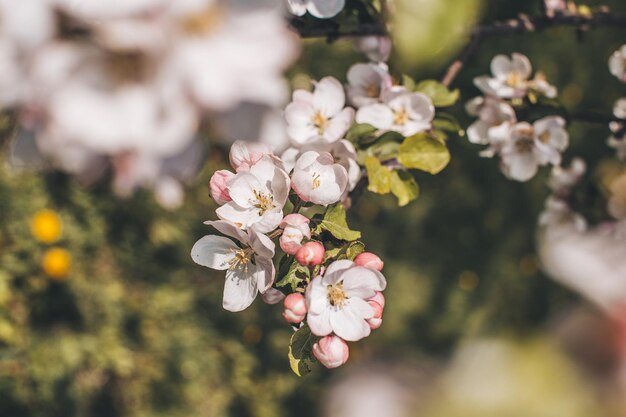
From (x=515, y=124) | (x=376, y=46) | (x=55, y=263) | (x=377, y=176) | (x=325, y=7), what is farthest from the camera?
(x=55, y=263)

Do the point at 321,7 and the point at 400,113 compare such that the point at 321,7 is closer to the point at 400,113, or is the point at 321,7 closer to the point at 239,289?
the point at 400,113

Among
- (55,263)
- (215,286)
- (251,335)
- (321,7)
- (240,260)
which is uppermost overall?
(321,7)

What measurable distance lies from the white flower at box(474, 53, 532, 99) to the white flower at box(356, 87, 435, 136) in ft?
0.75

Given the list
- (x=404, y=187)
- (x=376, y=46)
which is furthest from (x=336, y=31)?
(x=404, y=187)

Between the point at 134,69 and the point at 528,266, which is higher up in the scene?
the point at 134,69

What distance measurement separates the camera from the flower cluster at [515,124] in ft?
4.53

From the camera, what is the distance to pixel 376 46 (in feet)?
4.19

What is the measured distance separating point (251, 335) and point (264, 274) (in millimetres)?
1697

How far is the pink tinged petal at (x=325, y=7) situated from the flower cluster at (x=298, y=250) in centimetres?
22

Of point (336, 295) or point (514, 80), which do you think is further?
point (514, 80)

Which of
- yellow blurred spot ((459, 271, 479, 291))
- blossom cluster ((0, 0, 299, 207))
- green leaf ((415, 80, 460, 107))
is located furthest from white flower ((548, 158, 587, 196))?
blossom cluster ((0, 0, 299, 207))

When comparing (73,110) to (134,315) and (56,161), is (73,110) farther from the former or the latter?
(134,315)

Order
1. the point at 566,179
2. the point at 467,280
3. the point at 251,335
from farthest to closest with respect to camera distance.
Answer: the point at 467,280
the point at 251,335
the point at 566,179

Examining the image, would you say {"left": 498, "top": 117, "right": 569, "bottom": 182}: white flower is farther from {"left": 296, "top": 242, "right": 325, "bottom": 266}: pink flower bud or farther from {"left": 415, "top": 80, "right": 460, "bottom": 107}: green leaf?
{"left": 296, "top": 242, "right": 325, "bottom": 266}: pink flower bud
